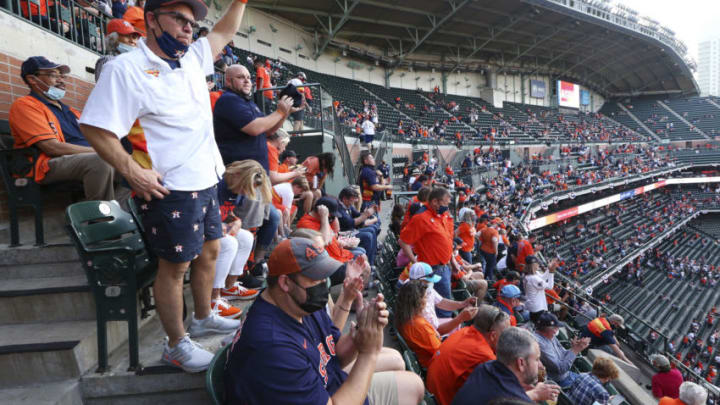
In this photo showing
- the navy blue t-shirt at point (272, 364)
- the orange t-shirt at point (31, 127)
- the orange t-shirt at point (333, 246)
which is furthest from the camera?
the orange t-shirt at point (333, 246)

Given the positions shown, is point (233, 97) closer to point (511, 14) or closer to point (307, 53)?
point (307, 53)

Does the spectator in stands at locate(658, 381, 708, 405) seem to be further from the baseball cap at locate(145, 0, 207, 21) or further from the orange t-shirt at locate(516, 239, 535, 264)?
the baseball cap at locate(145, 0, 207, 21)

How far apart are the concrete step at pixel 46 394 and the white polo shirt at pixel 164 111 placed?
1.13m

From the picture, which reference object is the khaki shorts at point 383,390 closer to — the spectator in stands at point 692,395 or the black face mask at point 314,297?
the black face mask at point 314,297

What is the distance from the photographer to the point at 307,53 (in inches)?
883

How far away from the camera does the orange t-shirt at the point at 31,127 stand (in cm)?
273

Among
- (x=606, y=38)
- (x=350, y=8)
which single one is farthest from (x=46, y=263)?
(x=606, y=38)

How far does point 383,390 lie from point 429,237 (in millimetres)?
2690

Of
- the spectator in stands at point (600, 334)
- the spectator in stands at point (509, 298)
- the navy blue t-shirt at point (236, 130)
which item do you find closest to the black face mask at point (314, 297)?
the navy blue t-shirt at point (236, 130)

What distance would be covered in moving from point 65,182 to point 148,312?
1231mm

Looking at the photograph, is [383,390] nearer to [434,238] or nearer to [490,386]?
[490,386]

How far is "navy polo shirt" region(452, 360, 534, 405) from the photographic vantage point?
7.55ft

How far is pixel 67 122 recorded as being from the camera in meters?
3.12

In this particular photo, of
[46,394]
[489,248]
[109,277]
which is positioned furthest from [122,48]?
[489,248]
